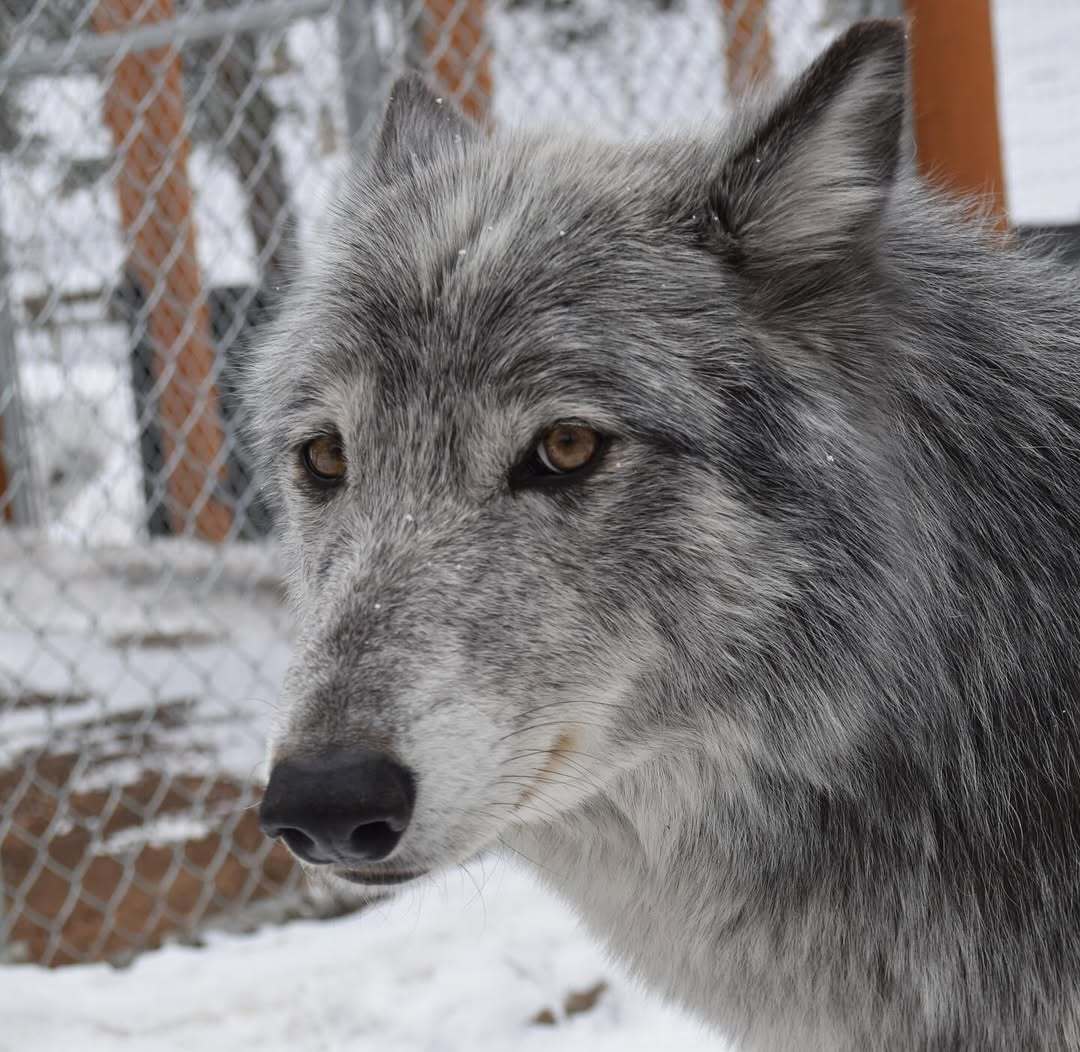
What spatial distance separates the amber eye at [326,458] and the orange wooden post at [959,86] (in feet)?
8.50

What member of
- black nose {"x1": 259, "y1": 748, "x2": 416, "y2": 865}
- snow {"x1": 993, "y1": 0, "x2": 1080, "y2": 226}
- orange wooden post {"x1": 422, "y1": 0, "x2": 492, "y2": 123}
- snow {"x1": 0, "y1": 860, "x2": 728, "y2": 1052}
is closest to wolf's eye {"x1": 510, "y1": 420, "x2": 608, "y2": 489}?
black nose {"x1": 259, "y1": 748, "x2": 416, "y2": 865}

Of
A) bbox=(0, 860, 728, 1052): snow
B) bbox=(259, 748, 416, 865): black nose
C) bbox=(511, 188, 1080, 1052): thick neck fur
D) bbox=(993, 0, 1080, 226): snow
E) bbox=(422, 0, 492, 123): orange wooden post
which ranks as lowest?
bbox=(0, 860, 728, 1052): snow

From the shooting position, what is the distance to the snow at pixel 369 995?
296 centimetres

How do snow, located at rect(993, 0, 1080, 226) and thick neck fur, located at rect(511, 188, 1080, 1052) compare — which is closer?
thick neck fur, located at rect(511, 188, 1080, 1052)

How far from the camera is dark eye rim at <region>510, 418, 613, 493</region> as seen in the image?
5.84 feet

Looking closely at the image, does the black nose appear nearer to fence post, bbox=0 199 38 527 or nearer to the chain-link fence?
the chain-link fence

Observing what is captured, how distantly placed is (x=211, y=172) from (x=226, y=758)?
440 centimetres

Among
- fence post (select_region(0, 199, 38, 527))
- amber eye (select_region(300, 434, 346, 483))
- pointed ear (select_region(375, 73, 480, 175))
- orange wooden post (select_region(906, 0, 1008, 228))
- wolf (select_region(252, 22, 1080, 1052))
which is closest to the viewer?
wolf (select_region(252, 22, 1080, 1052))

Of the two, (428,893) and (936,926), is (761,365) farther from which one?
(428,893)

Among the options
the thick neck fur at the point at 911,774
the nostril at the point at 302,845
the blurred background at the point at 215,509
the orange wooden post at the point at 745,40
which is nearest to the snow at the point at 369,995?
the blurred background at the point at 215,509

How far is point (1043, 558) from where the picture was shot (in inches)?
76.0

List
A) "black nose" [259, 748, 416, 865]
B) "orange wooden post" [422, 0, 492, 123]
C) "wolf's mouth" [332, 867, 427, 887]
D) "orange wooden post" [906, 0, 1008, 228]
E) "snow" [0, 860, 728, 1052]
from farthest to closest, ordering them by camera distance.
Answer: "orange wooden post" [422, 0, 492, 123], "orange wooden post" [906, 0, 1008, 228], "snow" [0, 860, 728, 1052], "wolf's mouth" [332, 867, 427, 887], "black nose" [259, 748, 416, 865]

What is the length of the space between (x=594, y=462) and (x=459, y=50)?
318cm

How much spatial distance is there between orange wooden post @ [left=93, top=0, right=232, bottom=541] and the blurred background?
2 centimetres
